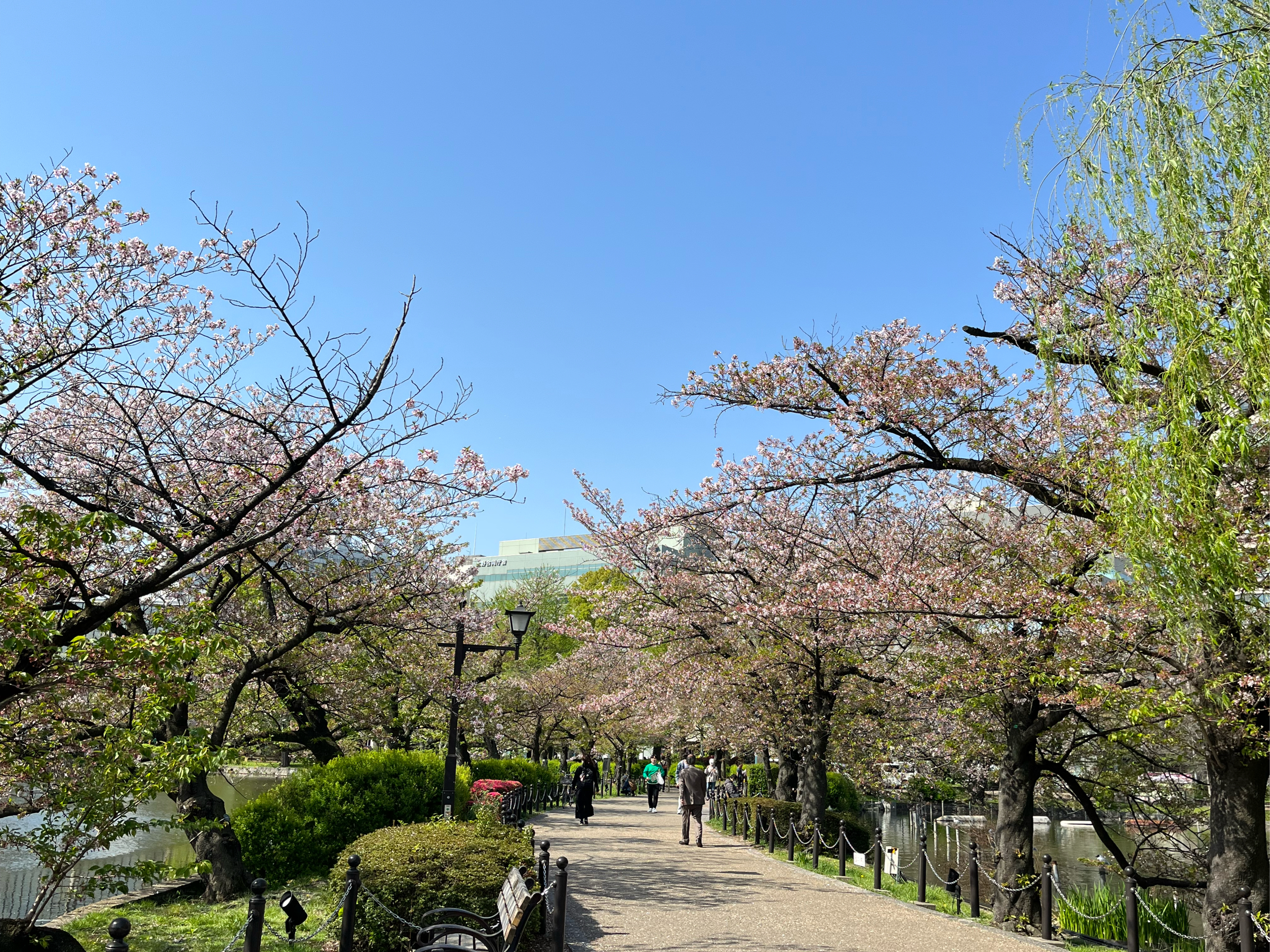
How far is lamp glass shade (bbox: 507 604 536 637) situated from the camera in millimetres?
14109

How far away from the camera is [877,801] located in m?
42.0

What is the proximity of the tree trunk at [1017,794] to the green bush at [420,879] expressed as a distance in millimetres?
6433

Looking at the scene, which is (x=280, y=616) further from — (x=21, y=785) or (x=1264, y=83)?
(x=1264, y=83)

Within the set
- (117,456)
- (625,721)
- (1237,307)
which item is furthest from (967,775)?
(117,456)

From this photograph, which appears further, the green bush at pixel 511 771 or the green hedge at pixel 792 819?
the green bush at pixel 511 771

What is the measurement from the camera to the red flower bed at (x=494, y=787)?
1774cm

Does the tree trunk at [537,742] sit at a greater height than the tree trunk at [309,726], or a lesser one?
lesser

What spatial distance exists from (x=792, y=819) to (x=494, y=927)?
1274cm

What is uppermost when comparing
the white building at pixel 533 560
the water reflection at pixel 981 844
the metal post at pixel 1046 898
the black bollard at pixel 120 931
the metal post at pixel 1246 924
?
the white building at pixel 533 560

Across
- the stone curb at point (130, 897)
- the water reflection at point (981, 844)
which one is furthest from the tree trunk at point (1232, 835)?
the stone curb at point (130, 897)

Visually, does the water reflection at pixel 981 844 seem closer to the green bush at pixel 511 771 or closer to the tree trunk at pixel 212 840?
the green bush at pixel 511 771

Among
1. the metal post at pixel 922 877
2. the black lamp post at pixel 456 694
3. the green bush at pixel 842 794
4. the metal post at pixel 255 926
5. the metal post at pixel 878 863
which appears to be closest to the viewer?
the metal post at pixel 255 926

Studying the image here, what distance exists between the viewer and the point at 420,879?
8258mm

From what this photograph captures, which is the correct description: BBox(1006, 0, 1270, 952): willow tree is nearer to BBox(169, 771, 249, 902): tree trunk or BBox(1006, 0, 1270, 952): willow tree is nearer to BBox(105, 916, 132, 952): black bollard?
BBox(105, 916, 132, 952): black bollard
